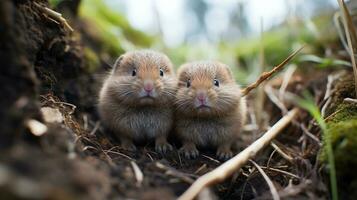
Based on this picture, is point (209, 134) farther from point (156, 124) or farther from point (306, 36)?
point (306, 36)

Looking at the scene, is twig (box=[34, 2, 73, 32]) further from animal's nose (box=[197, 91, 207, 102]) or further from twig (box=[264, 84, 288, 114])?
twig (box=[264, 84, 288, 114])

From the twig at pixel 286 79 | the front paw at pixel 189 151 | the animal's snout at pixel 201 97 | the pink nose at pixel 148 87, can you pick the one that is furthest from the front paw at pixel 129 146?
the twig at pixel 286 79

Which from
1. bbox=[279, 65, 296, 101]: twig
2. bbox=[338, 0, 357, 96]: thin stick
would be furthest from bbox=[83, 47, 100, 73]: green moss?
bbox=[338, 0, 357, 96]: thin stick

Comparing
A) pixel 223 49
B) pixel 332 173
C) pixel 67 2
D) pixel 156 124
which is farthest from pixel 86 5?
pixel 332 173

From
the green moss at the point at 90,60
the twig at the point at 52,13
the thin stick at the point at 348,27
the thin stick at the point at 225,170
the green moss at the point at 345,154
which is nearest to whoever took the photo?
the thin stick at the point at 225,170

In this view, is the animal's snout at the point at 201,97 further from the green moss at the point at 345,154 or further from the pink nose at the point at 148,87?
the green moss at the point at 345,154
